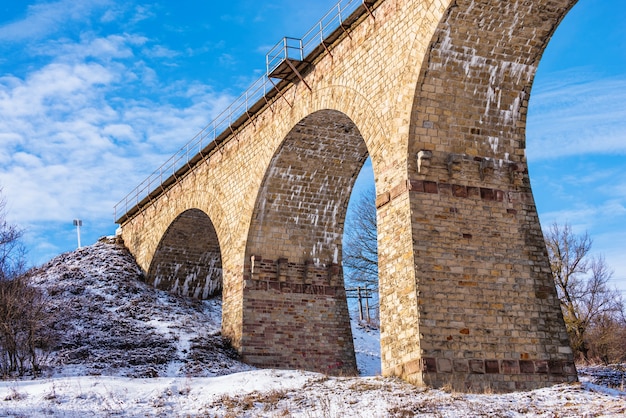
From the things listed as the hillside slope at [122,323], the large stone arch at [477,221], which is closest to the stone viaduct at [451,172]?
the large stone arch at [477,221]

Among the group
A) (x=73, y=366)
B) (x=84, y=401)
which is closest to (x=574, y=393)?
(x=84, y=401)

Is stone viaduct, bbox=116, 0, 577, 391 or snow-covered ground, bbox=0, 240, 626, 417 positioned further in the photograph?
stone viaduct, bbox=116, 0, 577, 391

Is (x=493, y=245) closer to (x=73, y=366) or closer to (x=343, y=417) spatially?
(x=343, y=417)

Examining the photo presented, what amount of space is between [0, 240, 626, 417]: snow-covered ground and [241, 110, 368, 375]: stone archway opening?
4.98 feet

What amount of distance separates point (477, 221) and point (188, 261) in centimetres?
1716

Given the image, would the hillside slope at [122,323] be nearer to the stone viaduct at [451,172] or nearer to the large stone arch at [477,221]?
the stone viaduct at [451,172]

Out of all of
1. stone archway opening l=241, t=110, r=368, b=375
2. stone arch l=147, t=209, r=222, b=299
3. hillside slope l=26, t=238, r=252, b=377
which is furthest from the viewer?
stone arch l=147, t=209, r=222, b=299

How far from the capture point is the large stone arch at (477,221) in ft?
45.3

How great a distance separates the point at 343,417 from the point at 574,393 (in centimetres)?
375

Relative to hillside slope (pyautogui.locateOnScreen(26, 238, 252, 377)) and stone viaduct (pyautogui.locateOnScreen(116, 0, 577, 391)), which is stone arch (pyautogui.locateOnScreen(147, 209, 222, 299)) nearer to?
hillside slope (pyautogui.locateOnScreen(26, 238, 252, 377))

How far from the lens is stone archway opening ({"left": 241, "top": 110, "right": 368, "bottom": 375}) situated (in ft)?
69.9

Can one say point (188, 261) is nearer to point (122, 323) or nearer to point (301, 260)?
point (122, 323)

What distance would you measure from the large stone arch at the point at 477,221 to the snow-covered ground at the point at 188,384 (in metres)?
1.01

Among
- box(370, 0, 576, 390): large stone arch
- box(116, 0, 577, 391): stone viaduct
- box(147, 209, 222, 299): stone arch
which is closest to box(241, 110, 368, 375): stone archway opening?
box(116, 0, 577, 391): stone viaduct
